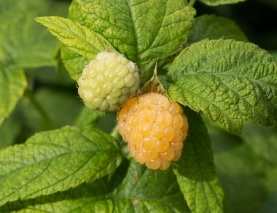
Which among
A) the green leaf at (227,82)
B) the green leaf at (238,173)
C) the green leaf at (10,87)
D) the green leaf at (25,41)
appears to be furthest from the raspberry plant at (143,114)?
the green leaf at (238,173)

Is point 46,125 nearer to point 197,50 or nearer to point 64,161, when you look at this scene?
point 64,161

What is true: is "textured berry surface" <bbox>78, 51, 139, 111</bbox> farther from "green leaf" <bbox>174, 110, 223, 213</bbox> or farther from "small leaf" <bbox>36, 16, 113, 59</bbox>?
"green leaf" <bbox>174, 110, 223, 213</bbox>

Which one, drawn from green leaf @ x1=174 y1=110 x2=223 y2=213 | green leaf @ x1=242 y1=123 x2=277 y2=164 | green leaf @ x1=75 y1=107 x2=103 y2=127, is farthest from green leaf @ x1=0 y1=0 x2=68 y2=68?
green leaf @ x1=242 y1=123 x2=277 y2=164

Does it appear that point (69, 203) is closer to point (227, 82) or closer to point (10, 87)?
point (227, 82)

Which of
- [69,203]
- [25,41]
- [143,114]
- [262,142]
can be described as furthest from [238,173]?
[143,114]

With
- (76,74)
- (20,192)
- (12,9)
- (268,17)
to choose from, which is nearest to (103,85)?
(76,74)

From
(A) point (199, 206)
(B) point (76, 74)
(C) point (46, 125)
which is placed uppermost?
(B) point (76, 74)
